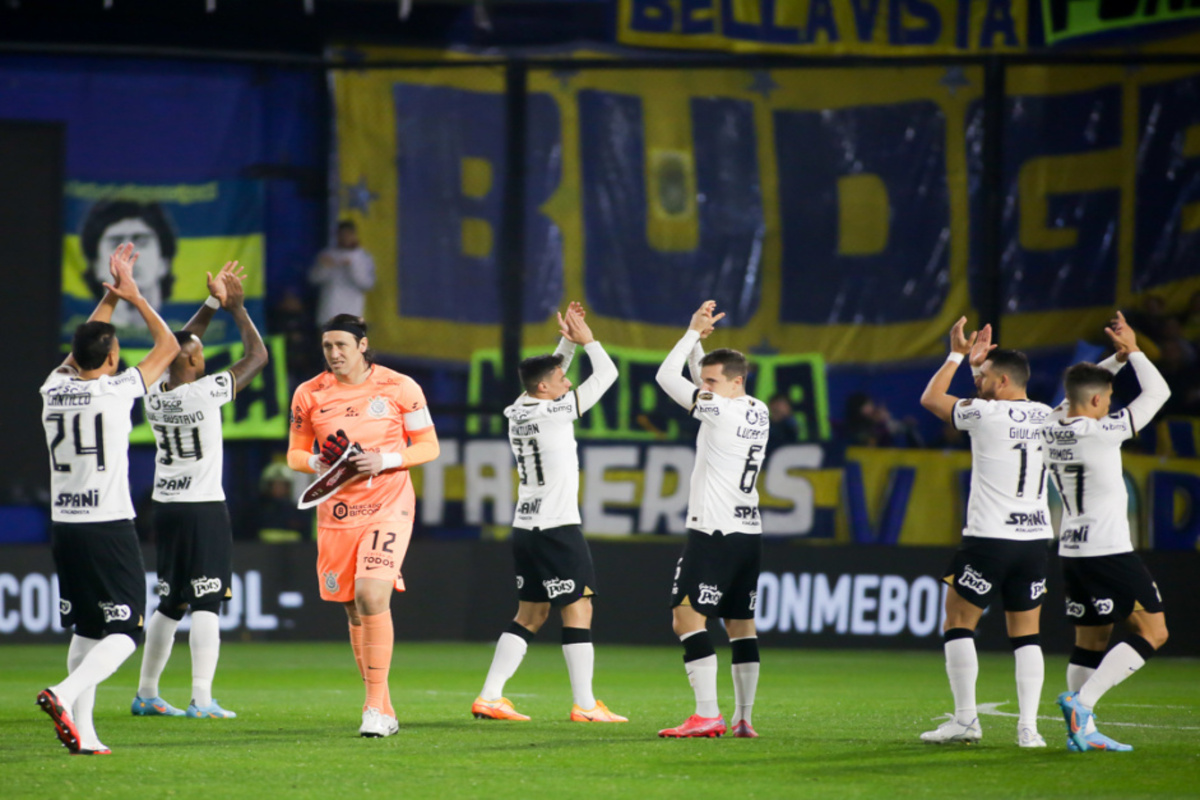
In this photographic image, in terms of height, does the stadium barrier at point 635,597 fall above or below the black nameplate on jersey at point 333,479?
below

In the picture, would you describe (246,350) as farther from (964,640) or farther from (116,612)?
(964,640)

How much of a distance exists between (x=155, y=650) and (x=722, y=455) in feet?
12.3

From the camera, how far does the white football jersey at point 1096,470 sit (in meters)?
8.12

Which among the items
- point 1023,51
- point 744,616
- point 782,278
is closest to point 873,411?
point 782,278

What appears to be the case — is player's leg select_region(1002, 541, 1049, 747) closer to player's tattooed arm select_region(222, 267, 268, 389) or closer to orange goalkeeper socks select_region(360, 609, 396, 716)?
orange goalkeeper socks select_region(360, 609, 396, 716)

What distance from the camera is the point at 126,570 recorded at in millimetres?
7820

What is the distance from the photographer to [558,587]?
9.54 m

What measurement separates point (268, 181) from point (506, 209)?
308cm

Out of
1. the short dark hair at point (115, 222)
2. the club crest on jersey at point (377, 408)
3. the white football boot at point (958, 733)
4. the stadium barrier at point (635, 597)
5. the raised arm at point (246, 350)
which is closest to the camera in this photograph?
the white football boot at point (958, 733)

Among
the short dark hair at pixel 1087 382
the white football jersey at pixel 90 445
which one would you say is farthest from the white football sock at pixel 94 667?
the short dark hair at pixel 1087 382

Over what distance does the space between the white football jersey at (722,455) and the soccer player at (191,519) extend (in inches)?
104

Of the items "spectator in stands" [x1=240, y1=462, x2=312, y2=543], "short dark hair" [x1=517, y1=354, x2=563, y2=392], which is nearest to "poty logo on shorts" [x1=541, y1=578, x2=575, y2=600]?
"short dark hair" [x1=517, y1=354, x2=563, y2=392]

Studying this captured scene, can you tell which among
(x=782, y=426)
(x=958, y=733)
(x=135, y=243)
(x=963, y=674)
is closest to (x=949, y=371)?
(x=963, y=674)

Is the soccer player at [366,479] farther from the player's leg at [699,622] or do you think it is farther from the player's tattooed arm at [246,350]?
the player's leg at [699,622]
